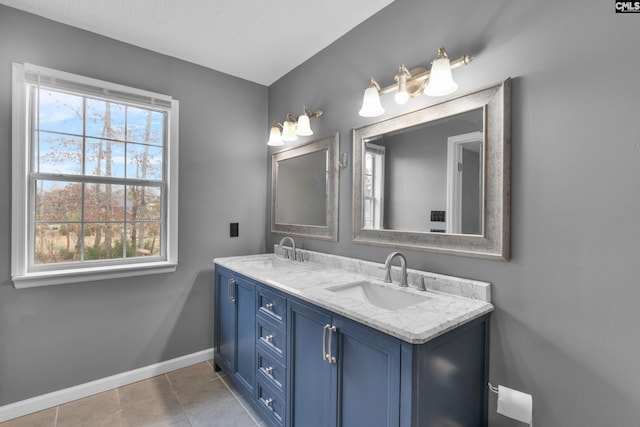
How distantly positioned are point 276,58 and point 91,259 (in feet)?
6.87

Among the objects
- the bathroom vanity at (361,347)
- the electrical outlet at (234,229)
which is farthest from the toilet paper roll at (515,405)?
the electrical outlet at (234,229)

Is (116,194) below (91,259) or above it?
above

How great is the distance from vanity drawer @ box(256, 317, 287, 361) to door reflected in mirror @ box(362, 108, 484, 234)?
0.84 metres

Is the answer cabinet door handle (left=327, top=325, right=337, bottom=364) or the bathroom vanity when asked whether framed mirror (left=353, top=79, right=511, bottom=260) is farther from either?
cabinet door handle (left=327, top=325, right=337, bottom=364)

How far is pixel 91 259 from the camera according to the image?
85.5 inches

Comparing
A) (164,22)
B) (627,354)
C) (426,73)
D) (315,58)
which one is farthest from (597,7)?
(164,22)

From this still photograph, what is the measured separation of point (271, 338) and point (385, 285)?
0.73 meters

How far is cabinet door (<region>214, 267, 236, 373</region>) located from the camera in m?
2.18

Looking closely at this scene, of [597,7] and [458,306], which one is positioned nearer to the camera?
[597,7]

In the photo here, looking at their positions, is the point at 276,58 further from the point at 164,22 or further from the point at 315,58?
the point at 164,22

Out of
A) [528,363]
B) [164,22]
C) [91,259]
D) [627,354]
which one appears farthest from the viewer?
[91,259]

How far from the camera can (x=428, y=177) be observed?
1624mm

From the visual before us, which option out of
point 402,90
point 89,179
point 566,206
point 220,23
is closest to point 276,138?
point 220,23

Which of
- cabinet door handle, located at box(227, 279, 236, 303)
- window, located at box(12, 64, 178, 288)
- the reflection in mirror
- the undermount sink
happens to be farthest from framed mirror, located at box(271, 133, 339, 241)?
window, located at box(12, 64, 178, 288)
